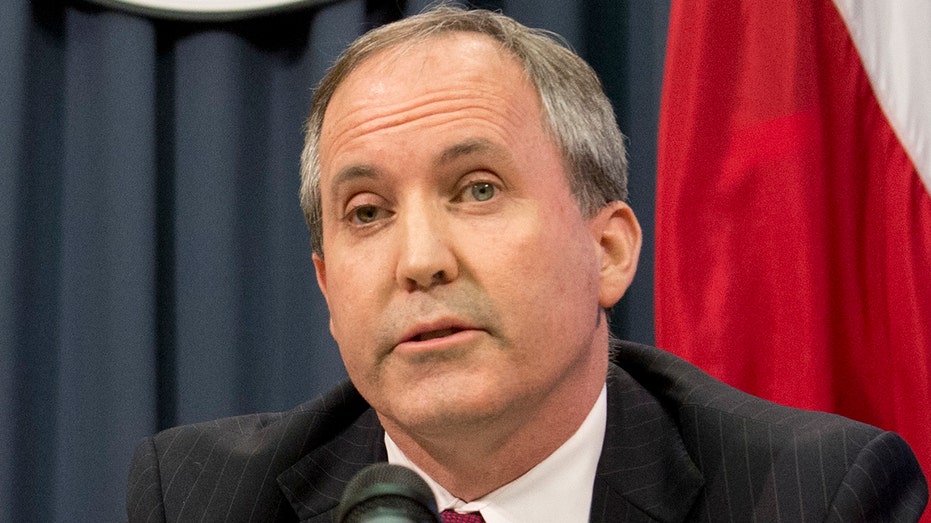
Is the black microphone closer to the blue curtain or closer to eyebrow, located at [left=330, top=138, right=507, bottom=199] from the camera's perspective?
eyebrow, located at [left=330, top=138, right=507, bottom=199]

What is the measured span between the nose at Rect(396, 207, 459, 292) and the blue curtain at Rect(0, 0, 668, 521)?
3.53ft

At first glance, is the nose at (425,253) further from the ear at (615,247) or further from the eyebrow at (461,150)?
the ear at (615,247)

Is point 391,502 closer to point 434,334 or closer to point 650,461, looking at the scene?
point 434,334

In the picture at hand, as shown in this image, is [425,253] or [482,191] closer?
[425,253]

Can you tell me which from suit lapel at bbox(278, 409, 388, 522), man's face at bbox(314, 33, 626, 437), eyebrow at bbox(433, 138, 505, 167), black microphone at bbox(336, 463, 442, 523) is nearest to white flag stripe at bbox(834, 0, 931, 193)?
man's face at bbox(314, 33, 626, 437)

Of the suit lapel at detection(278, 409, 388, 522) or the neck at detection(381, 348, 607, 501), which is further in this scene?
the suit lapel at detection(278, 409, 388, 522)


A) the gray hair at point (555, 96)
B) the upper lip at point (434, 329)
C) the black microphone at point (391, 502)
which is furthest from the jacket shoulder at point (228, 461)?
→ the black microphone at point (391, 502)

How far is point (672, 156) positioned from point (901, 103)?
44cm

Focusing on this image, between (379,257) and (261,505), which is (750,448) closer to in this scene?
(379,257)

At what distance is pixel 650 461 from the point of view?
5.82 feet

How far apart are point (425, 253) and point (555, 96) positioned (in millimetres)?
437

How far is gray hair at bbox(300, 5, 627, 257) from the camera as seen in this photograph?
1783 millimetres

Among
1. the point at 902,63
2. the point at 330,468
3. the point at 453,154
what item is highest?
the point at 902,63

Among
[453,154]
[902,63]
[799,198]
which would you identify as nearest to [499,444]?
[453,154]
